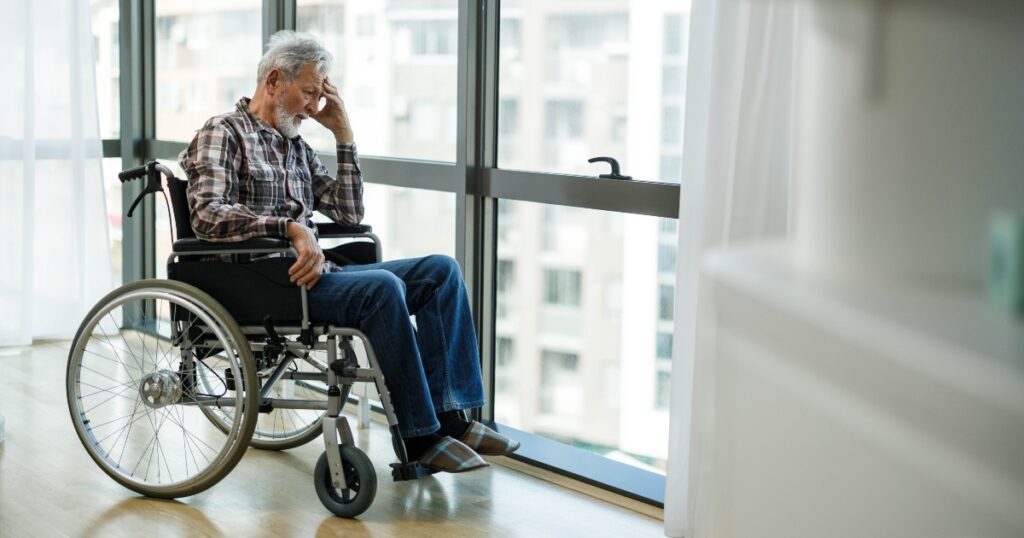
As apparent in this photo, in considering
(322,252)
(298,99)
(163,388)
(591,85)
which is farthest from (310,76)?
(163,388)

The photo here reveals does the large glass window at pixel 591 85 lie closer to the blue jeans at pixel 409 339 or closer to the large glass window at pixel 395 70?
the large glass window at pixel 395 70

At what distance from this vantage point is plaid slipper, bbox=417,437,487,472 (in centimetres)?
226

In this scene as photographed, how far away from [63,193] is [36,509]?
1.95 meters

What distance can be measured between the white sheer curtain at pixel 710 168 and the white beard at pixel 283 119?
39.3 inches

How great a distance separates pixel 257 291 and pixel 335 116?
54cm

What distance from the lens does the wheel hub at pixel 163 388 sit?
2.34 meters

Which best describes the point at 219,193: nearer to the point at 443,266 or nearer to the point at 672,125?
the point at 443,266

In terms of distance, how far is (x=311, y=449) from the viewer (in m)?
2.82

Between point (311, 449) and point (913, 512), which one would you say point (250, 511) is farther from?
point (913, 512)

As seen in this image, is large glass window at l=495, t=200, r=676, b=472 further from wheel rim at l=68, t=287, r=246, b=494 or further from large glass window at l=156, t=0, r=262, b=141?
large glass window at l=156, t=0, r=262, b=141

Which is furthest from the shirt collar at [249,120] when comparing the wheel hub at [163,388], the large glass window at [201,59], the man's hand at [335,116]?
the large glass window at [201,59]

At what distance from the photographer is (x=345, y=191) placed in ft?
8.68

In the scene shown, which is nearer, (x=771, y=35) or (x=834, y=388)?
(x=834, y=388)

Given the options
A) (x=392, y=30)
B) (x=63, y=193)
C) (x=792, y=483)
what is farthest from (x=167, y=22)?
(x=792, y=483)
